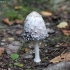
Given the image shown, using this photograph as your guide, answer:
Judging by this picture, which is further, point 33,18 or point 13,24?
point 13,24

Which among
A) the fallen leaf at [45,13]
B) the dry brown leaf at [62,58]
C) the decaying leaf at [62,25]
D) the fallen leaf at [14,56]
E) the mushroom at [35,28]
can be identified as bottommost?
the dry brown leaf at [62,58]

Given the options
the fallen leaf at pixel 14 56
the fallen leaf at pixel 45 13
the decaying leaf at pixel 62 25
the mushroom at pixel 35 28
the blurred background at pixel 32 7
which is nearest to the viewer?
the mushroom at pixel 35 28

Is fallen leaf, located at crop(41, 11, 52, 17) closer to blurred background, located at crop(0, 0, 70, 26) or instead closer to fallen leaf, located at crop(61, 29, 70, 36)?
blurred background, located at crop(0, 0, 70, 26)

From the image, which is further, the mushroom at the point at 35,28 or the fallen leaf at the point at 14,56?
the fallen leaf at the point at 14,56

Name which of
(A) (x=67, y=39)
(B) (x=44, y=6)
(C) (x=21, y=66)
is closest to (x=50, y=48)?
(A) (x=67, y=39)

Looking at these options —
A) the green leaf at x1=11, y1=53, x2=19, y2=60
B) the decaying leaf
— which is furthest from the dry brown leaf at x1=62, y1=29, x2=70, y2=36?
the green leaf at x1=11, y1=53, x2=19, y2=60

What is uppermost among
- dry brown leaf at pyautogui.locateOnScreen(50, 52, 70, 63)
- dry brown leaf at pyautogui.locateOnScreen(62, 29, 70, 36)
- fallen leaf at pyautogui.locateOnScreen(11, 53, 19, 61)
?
dry brown leaf at pyautogui.locateOnScreen(62, 29, 70, 36)

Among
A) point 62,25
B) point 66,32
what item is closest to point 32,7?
point 62,25

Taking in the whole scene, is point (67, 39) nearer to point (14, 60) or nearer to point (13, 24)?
point (14, 60)

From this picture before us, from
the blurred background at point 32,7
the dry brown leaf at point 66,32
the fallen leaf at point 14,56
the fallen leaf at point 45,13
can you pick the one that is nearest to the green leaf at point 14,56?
the fallen leaf at point 14,56

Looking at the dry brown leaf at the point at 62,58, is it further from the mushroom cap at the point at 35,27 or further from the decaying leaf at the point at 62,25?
the decaying leaf at the point at 62,25

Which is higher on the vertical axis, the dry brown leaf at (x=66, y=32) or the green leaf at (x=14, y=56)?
the dry brown leaf at (x=66, y=32)
